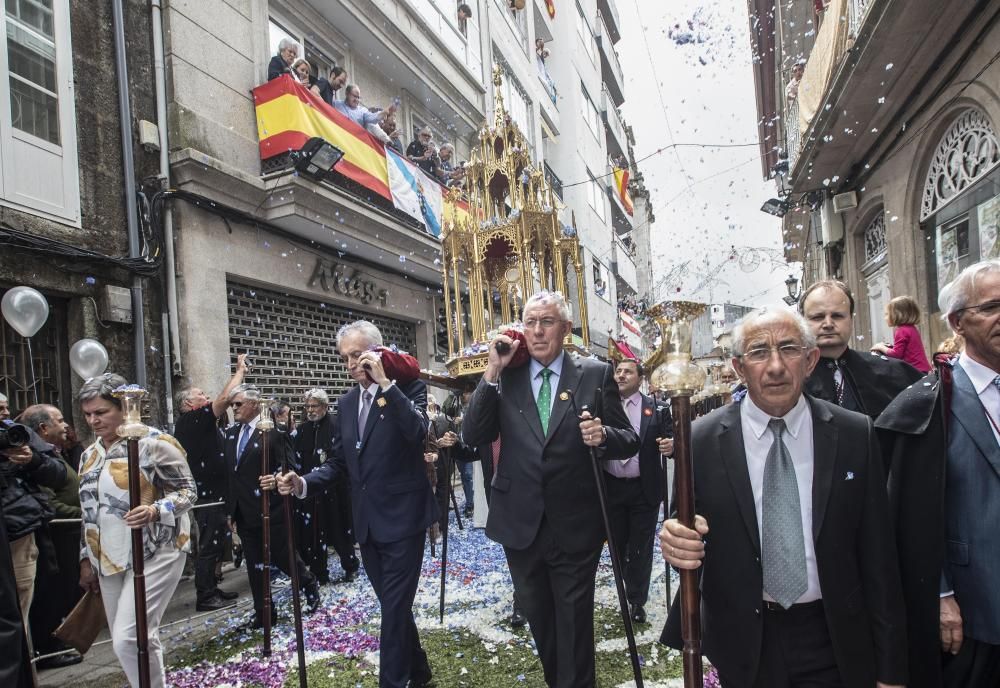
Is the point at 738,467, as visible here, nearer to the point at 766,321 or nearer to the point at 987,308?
the point at 766,321

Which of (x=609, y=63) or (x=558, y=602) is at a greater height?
(x=609, y=63)

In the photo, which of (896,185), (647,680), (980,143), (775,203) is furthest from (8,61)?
(775,203)

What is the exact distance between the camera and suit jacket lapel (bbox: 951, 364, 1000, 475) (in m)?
2.34

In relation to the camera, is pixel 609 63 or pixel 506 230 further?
pixel 609 63

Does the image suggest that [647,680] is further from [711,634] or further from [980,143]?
[980,143]

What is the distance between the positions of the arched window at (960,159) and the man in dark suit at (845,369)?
4731 mm

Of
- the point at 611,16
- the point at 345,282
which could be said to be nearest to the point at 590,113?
the point at 611,16

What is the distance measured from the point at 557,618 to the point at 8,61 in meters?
7.80

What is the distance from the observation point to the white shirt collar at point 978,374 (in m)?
2.42

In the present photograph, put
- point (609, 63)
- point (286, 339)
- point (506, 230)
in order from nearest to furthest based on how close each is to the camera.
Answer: point (506, 230)
point (286, 339)
point (609, 63)

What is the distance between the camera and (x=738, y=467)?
90.1 inches

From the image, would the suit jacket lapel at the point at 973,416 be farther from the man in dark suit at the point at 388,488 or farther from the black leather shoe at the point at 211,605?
the black leather shoe at the point at 211,605

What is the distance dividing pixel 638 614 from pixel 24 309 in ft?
19.9

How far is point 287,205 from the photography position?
373 inches
